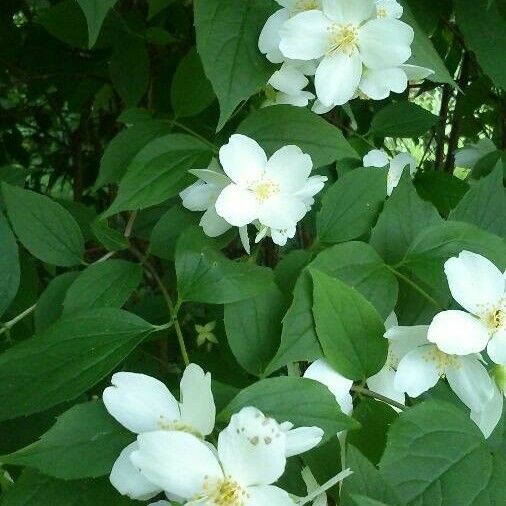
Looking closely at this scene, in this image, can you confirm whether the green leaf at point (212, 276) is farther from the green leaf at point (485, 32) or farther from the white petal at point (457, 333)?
the green leaf at point (485, 32)

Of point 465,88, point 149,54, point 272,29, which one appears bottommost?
point 465,88

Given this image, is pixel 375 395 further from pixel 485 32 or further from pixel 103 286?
pixel 485 32

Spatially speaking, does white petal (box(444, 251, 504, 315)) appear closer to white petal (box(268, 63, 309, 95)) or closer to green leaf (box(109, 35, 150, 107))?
white petal (box(268, 63, 309, 95))

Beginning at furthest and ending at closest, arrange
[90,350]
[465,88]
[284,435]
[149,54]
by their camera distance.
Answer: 1. [465,88]
2. [149,54]
3. [90,350]
4. [284,435]

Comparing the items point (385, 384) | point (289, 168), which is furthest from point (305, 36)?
point (385, 384)

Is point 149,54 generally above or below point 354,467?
above

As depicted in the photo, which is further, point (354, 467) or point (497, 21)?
point (497, 21)

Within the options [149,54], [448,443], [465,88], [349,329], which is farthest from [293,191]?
[465,88]

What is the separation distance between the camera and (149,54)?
1297 millimetres

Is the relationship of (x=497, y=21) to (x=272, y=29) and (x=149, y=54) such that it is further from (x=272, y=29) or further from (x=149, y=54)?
(x=149, y=54)

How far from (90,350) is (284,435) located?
0.73 feet

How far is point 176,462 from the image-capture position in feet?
1.85

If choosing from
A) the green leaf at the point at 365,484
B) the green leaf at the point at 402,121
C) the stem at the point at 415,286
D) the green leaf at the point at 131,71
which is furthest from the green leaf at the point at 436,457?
the green leaf at the point at 131,71

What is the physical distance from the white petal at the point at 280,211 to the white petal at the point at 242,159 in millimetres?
33
